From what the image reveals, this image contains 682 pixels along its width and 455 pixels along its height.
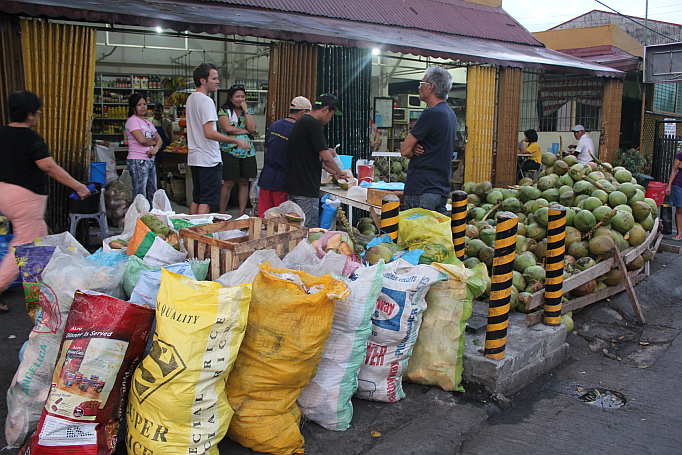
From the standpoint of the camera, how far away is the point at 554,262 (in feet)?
13.0

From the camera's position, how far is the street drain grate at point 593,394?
355 centimetres

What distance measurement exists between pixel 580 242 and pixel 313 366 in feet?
12.4

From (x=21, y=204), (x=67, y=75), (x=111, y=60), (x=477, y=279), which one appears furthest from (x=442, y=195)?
(x=111, y=60)

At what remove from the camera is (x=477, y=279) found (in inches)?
133

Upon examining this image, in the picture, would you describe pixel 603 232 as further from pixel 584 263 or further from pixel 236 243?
pixel 236 243

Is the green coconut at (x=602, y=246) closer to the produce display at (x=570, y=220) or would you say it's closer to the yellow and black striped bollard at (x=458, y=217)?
the produce display at (x=570, y=220)

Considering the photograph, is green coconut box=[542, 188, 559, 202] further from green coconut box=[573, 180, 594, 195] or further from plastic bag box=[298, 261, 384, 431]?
plastic bag box=[298, 261, 384, 431]

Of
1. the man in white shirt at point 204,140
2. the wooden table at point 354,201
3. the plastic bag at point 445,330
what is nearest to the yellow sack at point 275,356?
the plastic bag at point 445,330

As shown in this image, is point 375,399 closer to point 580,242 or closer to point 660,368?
point 660,368

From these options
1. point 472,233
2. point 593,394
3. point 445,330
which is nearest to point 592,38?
point 472,233

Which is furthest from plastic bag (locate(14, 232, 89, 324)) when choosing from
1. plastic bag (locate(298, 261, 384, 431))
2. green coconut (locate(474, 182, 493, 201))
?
green coconut (locate(474, 182, 493, 201))

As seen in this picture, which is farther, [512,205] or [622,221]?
[512,205]

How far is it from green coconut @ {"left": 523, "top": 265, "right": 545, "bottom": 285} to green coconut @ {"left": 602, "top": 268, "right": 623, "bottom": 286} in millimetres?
1097

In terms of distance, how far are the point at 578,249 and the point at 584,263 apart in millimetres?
Result: 184
